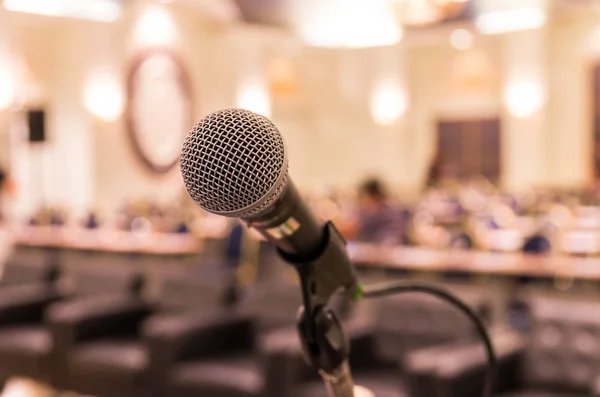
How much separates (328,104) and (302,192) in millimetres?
16170

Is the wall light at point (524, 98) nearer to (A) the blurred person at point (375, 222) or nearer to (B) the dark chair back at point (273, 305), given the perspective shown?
(A) the blurred person at point (375, 222)

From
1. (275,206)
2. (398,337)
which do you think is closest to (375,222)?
(398,337)

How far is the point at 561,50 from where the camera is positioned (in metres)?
16.2

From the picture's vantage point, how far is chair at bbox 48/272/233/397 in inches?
167

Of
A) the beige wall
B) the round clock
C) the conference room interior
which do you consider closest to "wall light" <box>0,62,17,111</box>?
the conference room interior

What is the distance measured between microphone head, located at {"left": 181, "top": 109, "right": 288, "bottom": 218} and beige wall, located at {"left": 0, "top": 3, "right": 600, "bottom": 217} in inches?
378

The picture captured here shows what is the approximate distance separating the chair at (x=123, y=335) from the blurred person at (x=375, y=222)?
302 centimetres

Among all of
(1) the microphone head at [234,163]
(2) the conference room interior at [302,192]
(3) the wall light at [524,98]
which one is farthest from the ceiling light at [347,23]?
(1) the microphone head at [234,163]

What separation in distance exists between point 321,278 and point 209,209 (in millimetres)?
205

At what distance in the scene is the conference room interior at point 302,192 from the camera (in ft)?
12.8

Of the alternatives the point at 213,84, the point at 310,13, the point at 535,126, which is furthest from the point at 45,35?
the point at 535,126

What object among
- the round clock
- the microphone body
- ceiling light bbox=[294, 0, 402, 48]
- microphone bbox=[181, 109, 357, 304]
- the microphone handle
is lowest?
the microphone handle

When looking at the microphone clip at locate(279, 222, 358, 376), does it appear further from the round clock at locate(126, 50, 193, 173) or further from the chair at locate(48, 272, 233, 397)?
the round clock at locate(126, 50, 193, 173)

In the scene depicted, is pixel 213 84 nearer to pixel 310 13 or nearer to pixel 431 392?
pixel 310 13
